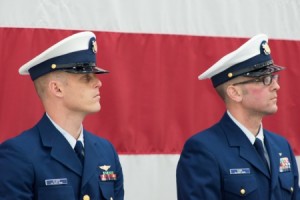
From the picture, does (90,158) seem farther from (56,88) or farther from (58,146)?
(56,88)

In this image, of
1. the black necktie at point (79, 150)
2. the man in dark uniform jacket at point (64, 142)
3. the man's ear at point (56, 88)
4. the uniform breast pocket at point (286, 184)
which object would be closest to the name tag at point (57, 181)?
the man in dark uniform jacket at point (64, 142)

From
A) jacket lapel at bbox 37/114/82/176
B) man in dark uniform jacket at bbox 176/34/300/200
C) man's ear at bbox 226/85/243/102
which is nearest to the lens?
jacket lapel at bbox 37/114/82/176

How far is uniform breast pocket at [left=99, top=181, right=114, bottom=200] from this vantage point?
306cm

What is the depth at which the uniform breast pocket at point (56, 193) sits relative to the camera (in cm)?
292

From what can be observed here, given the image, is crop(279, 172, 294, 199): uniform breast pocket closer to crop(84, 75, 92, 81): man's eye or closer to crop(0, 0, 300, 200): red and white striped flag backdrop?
crop(0, 0, 300, 200): red and white striped flag backdrop

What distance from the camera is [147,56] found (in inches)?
154

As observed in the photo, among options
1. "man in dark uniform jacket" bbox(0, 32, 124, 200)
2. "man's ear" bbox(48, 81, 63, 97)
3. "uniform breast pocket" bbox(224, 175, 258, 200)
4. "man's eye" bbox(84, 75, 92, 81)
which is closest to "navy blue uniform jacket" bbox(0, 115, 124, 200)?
"man in dark uniform jacket" bbox(0, 32, 124, 200)

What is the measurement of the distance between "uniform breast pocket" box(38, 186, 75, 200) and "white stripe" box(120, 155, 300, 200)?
2.94 feet

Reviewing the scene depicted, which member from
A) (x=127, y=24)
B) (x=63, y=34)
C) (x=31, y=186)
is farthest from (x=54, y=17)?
(x=31, y=186)

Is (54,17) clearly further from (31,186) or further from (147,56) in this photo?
(31,186)

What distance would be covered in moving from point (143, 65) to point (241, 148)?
30.6 inches

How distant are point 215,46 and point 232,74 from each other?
71 cm

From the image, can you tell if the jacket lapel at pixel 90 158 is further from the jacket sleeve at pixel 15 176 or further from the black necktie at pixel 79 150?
the jacket sleeve at pixel 15 176

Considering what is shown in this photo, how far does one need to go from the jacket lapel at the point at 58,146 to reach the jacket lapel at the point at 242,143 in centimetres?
71
